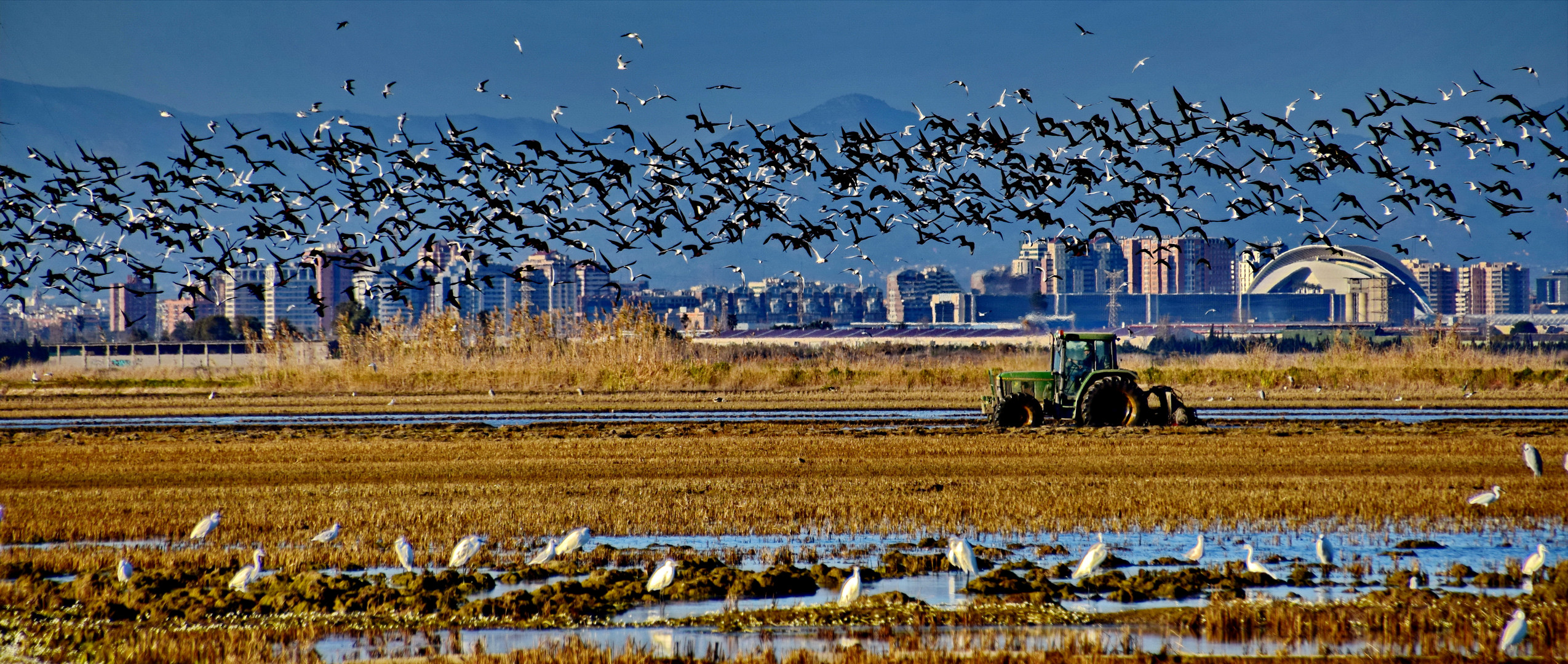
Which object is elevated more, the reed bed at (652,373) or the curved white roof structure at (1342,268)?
the curved white roof structure at (1342,268)

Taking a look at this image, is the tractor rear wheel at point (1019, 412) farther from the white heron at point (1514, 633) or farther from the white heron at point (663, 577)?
the white heron at point (1514, 633)

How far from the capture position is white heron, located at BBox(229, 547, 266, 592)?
33.4ft

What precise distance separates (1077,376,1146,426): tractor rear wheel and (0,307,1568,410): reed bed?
44.3ft

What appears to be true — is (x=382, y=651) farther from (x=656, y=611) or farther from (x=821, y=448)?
(x=821, y=448)

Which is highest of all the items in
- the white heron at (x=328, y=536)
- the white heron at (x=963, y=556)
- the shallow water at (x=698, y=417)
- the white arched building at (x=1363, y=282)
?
the white arched building at (x=1363, y=282)

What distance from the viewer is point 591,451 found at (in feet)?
75.7

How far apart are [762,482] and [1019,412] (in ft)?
34.9

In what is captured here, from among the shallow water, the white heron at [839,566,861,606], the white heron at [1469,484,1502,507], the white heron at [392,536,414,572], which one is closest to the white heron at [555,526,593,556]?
the white heron at [392,536,414,572]

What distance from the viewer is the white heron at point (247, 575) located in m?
10.2

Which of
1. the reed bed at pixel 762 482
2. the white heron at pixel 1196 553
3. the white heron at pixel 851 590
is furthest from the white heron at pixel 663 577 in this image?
the white heron at pixel 1196 553

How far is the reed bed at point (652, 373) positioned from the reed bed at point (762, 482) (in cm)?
1599

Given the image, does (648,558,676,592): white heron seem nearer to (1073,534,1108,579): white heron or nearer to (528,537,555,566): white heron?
(528,537,555,566): white heron

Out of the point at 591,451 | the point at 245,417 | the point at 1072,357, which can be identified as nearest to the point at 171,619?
the point at 591,451

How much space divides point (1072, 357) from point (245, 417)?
2354cm
